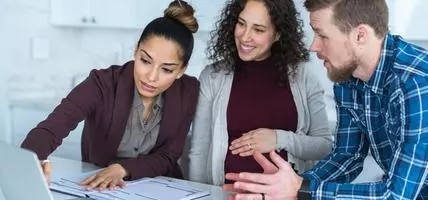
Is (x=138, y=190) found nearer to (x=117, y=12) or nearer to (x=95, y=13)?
(x=117, y=12)

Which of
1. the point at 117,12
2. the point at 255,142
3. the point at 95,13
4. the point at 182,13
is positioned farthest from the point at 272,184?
the point at 95,13

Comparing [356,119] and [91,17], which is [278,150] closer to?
[356,119]

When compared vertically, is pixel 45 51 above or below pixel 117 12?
below

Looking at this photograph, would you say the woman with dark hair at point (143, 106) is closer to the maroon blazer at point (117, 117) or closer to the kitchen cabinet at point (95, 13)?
the maroon blazer at point (117, 117)

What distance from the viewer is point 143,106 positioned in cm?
162

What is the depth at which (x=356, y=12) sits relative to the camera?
1194 mm

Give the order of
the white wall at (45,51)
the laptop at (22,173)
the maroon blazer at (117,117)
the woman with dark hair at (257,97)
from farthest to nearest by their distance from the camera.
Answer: the white wall at (45,51) < the woman with dark hair at (257,97) < the maroon blazer at (117,117) < the laptop at (22,173)

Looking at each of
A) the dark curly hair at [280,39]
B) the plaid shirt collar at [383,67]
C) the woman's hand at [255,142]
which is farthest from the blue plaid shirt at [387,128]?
the dark curly hair at [280,39]

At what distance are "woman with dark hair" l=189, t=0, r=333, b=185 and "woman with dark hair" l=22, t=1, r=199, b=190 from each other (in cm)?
8

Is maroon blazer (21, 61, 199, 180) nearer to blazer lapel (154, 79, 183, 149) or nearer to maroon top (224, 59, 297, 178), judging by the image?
blazer lapel (154, 79, 183, 149)

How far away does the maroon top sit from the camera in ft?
5.59

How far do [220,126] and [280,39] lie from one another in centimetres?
32

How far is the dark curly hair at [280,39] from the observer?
5.49ft

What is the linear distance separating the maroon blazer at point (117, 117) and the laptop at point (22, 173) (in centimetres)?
46
